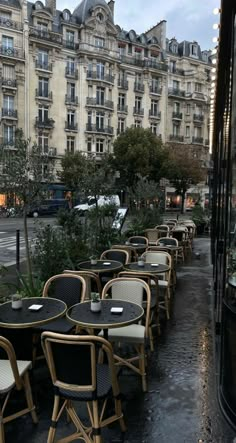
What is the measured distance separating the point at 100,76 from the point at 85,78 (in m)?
1.87

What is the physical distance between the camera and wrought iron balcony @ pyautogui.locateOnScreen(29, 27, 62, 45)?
35.7 meters

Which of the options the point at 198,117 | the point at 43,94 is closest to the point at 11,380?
the point at 43,94

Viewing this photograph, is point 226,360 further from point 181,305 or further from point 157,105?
point 157,105

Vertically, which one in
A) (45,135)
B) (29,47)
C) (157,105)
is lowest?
(45,135)

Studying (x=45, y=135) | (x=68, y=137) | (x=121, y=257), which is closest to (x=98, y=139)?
(x=68, y=137)

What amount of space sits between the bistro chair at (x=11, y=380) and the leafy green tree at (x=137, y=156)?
3022 cm

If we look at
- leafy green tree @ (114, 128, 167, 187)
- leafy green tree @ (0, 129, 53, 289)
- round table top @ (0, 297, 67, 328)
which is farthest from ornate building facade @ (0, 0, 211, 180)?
round table top @ (0, 297, 67, 328)

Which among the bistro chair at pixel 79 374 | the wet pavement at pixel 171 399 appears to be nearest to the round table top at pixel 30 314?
the bistro chair at pixel 79 374

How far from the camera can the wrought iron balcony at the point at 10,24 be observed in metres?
33.9

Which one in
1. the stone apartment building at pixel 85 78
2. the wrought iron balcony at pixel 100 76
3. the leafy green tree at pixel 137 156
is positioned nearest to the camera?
the leafy green tree at pixel 137 156

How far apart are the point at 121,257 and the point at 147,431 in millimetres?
4234

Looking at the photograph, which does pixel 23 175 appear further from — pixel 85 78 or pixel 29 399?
pixel 85 78

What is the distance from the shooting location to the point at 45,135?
3750 centimetres

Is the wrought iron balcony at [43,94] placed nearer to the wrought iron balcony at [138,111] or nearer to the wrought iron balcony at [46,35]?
the wrought iron balcony at [46,35]
